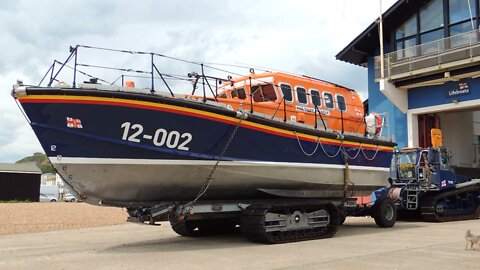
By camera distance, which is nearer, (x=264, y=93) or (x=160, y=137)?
(x=160, y=137)

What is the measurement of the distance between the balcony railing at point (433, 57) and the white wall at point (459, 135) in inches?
146

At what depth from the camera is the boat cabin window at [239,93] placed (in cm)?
1110

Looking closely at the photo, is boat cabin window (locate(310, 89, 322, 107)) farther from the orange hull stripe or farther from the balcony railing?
the balcony railing

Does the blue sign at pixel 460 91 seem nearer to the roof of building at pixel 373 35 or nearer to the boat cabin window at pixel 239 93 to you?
the roof of building at pixel 373 35

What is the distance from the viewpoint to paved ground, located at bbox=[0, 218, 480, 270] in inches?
300

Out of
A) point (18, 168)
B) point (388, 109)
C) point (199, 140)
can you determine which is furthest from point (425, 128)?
point (18, 168)

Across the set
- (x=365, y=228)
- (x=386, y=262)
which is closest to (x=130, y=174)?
(x=386, y=262)

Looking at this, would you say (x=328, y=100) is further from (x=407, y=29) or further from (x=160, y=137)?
(x=407, y=29)

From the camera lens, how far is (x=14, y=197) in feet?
137

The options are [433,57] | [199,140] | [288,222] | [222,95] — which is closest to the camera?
[199,140]

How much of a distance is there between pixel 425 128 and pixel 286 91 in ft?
50.0

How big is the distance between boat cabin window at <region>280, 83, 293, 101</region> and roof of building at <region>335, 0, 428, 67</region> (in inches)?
585

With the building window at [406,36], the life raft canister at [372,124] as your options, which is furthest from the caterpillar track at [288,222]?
the building window at [406,36]

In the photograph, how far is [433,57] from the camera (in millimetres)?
21938
